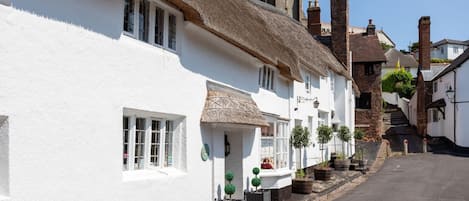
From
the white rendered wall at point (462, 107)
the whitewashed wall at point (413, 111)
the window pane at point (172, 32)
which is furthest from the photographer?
the whitewashed wall at point (413, 111)

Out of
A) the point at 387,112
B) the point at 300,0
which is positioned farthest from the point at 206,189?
the point at 387,112

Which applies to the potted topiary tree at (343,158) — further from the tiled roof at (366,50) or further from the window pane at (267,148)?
the tiled roof at (366,50)

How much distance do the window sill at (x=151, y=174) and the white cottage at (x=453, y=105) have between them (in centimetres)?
3104

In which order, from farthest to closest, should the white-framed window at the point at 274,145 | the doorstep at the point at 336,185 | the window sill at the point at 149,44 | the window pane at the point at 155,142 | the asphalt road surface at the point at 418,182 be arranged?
the asphalt road surface at the point at 418,182
the doorstep at the point at 336,185
the white-framed window at the point at 274,145
the window pane at the point at 155,142
the window sill at the point at 149,44

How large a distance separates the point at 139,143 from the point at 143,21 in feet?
7.20

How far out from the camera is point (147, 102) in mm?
8750

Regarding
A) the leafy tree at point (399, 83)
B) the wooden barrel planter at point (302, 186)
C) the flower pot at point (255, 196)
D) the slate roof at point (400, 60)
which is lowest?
the wooden barrel planter at point (302, 186)

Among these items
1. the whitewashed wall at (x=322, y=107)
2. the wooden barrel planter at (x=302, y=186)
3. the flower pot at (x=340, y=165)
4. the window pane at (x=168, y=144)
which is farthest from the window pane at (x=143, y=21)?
the flower pot at (x=340, y=165)

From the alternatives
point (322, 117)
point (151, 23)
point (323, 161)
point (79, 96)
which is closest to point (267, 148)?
point (151, 23)

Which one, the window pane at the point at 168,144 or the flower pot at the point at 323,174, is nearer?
the window pane at the point at 168,144

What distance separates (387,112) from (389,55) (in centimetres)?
2112

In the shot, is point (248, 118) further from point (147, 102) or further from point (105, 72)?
point (105, 72)

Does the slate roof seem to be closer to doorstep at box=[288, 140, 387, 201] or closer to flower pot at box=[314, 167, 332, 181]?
doorstep at box=[288, 140, 387, 201]

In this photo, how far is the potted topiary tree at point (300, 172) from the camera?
Answer: 17.6 m
